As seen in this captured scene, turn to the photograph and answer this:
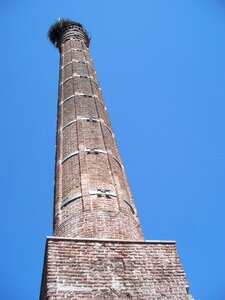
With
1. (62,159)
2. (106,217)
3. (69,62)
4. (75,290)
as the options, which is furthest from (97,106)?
(75,290)

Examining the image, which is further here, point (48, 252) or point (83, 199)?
point (83, 199)

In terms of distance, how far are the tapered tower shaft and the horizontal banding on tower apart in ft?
20.2

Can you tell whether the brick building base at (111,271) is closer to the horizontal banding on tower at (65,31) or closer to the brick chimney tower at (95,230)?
the brick chimney tower at (95,230)

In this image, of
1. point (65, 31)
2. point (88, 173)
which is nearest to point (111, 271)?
point (88, 173)

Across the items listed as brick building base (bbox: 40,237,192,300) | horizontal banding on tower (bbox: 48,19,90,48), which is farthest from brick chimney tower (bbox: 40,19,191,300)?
horizontal banding on tower (bbox: 48,19,90,48)

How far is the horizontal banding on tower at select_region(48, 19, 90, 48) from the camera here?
22864 mm

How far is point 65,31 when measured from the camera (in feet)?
75.8

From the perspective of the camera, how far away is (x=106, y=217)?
9.16m

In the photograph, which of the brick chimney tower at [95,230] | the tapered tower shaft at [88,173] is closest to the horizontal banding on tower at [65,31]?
the tapered tower shaft at [88,173]

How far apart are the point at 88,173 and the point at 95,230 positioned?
7.51ft

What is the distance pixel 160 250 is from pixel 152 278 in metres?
0.77

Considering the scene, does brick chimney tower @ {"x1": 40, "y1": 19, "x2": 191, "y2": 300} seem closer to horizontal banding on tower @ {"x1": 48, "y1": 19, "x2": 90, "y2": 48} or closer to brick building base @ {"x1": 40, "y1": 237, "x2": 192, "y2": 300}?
brick building base @ {"x1": 40, "y1": 237, "x2": 192, "y2": 300}

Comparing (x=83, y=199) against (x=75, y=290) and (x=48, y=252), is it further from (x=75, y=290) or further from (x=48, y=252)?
(x=75, y=290)

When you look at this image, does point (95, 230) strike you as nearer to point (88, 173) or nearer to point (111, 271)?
point (111, 271)
